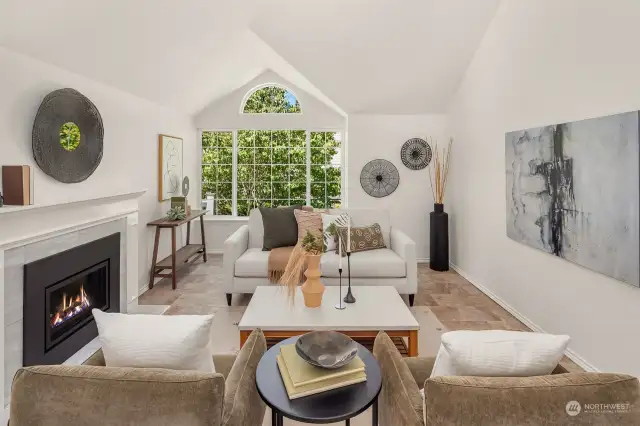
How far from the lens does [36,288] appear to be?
7.73ft

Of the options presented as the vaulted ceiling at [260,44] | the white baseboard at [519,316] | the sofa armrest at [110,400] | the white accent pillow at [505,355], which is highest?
the vaulted ceiling at [260,44]

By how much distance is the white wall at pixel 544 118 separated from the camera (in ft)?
7.60

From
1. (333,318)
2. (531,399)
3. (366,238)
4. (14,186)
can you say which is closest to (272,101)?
(366,238)

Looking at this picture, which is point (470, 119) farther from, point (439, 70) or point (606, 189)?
point (606, 189)

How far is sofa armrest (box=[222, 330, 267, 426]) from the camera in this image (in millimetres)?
1168

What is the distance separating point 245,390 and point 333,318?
49.9 inches

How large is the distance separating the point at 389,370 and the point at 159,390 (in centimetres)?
82

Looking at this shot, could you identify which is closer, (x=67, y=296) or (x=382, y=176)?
(x=67, y=296)

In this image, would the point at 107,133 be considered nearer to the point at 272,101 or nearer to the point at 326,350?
the point at 272,101

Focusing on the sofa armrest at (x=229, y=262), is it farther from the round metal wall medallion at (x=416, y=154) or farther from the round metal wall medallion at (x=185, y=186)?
the round metal wall medallion at (x=416, y=154)

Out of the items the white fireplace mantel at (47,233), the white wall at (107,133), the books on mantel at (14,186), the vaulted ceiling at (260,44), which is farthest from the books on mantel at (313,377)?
the vaulted ceiling at (260,44)

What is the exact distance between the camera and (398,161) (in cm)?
575

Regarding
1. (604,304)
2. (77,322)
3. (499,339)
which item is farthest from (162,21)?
(604,304)

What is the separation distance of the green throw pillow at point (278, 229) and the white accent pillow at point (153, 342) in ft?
→ 9.02
